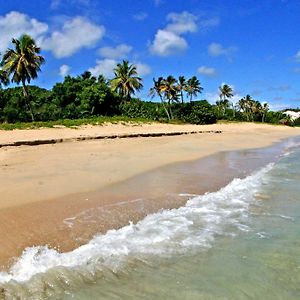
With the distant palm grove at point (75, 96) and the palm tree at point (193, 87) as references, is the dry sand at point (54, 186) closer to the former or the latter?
the distant palm grove at point (75, 96)

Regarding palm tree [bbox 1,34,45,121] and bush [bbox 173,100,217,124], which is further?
bush [bbox 173,100,217,124]

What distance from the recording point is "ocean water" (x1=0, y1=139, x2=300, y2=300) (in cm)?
432

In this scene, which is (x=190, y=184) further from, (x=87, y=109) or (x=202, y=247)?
(x=87, y=109)

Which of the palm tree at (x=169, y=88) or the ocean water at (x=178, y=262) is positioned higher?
the palm tree at (x=169, y=88)

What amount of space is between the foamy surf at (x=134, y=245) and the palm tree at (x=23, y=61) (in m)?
32.7

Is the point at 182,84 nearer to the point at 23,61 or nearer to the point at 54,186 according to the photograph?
the point at 23,61

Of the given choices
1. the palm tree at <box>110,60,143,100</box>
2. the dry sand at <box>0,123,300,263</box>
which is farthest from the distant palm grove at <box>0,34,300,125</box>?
the dry sand at <box>0,123,300,263</box>

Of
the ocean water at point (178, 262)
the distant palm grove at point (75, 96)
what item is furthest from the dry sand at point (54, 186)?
the distant palm grove at point (75, 96)

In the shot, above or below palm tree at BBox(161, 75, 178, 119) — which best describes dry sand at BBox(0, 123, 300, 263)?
below

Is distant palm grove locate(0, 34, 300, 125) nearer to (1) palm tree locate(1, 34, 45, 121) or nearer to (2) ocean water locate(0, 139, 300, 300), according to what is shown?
(1) palm tree locate(1, 34, 45, 121)

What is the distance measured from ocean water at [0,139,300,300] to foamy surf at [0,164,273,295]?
11 millimetres

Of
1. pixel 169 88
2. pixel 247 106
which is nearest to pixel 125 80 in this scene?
pixel 169 88

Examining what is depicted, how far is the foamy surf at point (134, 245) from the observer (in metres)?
4.55

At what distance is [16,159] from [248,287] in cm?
1120
